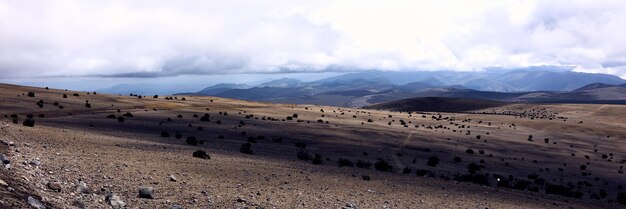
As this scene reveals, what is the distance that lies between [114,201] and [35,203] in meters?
2.36

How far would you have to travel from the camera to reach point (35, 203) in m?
9.38

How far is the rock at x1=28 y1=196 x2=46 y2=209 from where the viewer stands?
922 centimetres

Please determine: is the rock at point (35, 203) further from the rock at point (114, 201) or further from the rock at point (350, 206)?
the rock at point (350, 206)

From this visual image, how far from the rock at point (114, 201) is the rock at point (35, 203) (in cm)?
195

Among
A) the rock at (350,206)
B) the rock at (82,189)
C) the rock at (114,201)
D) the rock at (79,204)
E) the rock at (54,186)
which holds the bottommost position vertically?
the rock at (350,206)

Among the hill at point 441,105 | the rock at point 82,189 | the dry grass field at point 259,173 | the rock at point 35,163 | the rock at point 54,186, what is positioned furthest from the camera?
the hill at point 441,105

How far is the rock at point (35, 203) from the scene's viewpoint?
9.22 metres

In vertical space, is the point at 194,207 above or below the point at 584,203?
above

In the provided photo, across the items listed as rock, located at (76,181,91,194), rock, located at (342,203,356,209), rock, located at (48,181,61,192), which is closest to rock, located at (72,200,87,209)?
rock, located at (48,181,61,192)

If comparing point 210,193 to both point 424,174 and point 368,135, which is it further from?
point 368,135

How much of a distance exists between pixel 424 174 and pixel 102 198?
19128 millimetres

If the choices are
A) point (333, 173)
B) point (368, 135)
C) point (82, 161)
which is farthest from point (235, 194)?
point (368, 135)

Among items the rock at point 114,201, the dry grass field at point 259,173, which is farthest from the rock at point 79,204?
the rock at point 114,201

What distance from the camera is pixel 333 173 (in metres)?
21.9
